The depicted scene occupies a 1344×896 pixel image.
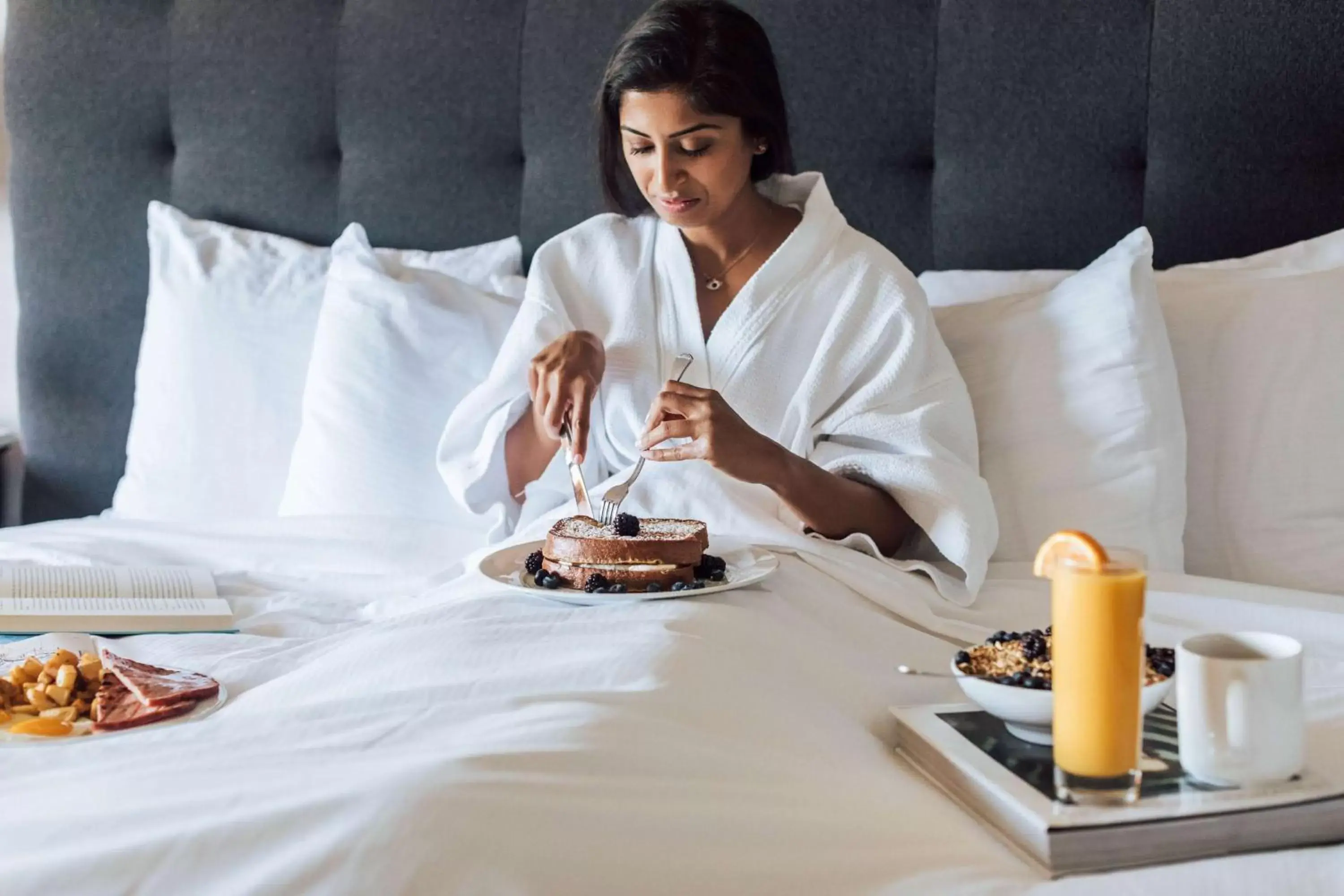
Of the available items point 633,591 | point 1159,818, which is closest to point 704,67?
point 633,591

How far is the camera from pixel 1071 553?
1117 mm

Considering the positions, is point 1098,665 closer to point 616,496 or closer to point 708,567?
point 708,567

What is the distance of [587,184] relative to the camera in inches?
102

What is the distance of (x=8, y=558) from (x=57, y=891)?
122 centimetres

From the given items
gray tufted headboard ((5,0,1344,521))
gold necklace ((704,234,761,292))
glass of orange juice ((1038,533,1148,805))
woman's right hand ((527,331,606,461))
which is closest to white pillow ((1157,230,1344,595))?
gray tufted headboard ((5,0,1344,521))

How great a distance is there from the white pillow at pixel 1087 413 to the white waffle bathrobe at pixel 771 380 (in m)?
0.11

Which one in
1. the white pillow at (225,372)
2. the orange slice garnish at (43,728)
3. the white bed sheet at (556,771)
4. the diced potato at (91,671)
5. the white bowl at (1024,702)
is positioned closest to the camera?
the white bed sheet at (556,771)

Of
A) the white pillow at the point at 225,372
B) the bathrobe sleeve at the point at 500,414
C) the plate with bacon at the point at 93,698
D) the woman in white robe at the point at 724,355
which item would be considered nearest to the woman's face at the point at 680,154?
the woman in white robe at the point at 724,355

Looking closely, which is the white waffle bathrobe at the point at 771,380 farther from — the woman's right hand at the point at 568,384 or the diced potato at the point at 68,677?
the diced potato at the point at 68,677

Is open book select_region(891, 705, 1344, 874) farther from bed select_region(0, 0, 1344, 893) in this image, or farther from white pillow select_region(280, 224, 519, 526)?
white pillow select_region(280, 224, 519, 526)

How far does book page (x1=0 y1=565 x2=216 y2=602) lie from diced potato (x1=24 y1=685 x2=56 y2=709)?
12.7 inches

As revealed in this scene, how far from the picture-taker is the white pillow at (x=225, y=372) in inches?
96.7

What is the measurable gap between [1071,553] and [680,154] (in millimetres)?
1049

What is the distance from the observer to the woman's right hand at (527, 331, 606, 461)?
1.92m
